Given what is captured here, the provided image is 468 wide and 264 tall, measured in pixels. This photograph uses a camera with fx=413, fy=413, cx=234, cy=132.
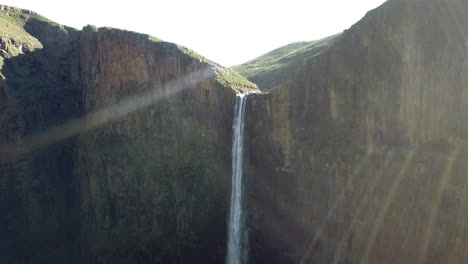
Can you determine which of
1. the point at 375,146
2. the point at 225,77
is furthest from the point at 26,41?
the point at 375,146

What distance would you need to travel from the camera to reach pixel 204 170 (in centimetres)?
3531

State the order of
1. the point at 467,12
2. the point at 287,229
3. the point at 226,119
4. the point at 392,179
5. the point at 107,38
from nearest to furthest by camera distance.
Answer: the point at 467,12
the point at 392,179
the point at 287,229
the point at 226,119
the point at 107,38

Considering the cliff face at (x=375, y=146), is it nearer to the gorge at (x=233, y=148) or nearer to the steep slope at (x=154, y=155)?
the gorge at (x=233, y=148)

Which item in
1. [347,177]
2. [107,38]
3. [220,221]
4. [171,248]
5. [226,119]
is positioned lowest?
[171,248]

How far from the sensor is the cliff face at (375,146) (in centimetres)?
2280

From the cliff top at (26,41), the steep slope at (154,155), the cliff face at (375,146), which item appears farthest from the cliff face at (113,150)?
the cliff face at (375,146)

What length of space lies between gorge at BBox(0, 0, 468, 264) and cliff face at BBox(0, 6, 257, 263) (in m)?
0.13

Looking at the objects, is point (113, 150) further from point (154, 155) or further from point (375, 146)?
point (375, 146)

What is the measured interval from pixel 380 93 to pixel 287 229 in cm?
1212

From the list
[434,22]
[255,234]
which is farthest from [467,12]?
[255,234]

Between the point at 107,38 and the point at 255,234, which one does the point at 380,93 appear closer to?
the point at 255,234

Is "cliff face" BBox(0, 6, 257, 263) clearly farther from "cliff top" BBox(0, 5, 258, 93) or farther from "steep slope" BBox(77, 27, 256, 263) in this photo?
"cliff top" BBox(0, 5, 258, 93)

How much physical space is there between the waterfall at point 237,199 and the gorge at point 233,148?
124mm

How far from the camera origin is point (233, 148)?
1345 inches
